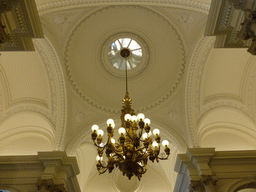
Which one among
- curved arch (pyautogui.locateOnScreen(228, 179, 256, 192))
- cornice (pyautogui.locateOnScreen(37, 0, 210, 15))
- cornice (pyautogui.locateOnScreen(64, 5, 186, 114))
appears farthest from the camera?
cornice (pyautogui.locateOnScreen(64, 5, 186, 114))

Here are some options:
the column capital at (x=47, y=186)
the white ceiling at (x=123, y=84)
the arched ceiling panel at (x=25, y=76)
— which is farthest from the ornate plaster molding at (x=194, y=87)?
the arched ceiling panel at (x=25, y=76)

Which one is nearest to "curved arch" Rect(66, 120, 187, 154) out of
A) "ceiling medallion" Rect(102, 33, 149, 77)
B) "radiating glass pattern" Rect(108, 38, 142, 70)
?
"ceiling medallion" Rect(102, 33, 149, 77)

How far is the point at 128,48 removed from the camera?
10.1 metres

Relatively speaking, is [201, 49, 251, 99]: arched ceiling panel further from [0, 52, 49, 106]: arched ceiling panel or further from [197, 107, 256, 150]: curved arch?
[0, 52, 49, 106]: arched ceiling panel

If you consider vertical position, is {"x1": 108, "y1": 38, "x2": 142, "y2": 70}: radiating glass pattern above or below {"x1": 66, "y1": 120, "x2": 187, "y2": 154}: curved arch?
above

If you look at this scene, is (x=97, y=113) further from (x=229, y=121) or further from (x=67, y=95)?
(x=229, y=121)

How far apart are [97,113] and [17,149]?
147 inches

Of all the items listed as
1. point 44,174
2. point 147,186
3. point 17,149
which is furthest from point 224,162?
point 17,149

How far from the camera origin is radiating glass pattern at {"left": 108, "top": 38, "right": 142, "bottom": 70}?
10297 millimetres

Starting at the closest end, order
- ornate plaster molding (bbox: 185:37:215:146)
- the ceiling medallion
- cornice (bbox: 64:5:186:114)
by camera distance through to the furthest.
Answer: cornice (bbox: 64:5:186:114) → ornate plaster molding (bbox: 185:37:215:146) → the ceiling medallion

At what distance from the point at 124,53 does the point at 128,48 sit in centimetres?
27

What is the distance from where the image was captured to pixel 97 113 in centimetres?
1035

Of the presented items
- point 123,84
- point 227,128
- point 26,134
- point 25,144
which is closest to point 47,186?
point 25,144

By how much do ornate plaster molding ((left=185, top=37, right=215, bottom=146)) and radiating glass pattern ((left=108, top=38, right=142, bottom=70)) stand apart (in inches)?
90.1
